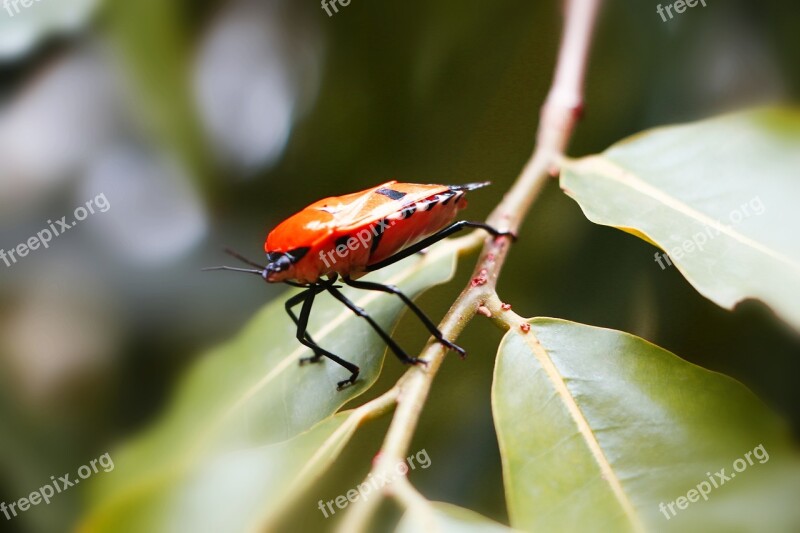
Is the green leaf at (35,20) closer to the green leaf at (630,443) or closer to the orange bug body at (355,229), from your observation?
the orange bug body at (355,229)

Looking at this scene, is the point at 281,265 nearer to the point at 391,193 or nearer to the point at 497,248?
the point at 391,193

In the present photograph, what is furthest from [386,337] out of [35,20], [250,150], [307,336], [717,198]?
[35,20]

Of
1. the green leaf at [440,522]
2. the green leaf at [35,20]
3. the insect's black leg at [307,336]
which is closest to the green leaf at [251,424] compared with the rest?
the insect's black leg at [307,336]

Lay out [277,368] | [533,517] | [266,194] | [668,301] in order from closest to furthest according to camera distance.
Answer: [533,517]
[277,368]
[668,301]
[266,194]

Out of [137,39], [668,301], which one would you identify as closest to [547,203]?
[668,301]

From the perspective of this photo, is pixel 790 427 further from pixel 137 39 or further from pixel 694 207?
pixel 137 39
